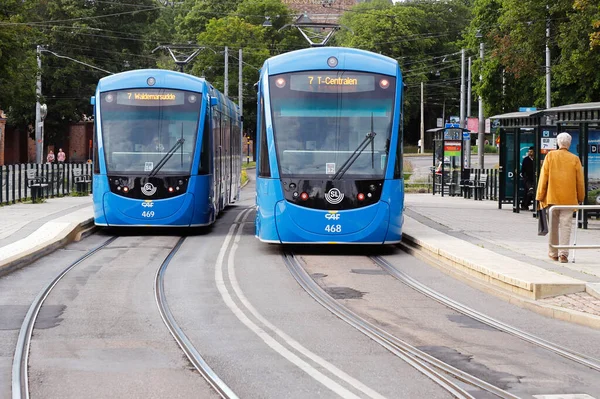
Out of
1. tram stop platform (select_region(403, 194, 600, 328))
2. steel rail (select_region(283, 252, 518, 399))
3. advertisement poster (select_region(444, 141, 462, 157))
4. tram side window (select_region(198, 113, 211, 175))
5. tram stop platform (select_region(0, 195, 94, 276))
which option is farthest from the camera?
advertisement poster (select_region(444, 141, 462, 157))

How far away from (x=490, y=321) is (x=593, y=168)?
12249 mm

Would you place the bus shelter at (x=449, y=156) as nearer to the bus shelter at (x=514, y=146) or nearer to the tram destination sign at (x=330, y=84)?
the bus shelter at (x=514, y=146)

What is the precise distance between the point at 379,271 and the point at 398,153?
9.24 ft

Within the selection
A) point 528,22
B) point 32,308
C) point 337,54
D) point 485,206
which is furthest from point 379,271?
point 528,22

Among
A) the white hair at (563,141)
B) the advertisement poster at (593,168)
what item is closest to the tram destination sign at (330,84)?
the white hair at (563,141)

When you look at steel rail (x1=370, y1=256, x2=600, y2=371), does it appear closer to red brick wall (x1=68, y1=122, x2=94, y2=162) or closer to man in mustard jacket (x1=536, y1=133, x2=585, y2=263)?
man in mustard jacket (x1=536, y1=133, x2=585, y2=263)

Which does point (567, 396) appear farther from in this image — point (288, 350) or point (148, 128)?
point (148, 128)

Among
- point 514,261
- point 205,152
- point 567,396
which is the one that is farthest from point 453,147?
point 567,396

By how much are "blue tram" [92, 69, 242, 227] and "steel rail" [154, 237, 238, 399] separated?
6495mm

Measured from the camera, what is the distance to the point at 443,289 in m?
13.6

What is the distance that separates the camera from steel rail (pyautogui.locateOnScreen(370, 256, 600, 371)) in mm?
9078

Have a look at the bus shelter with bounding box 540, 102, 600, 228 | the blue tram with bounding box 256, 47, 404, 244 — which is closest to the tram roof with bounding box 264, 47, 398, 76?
the blue tram with bounding box 256, 47, 404, 244

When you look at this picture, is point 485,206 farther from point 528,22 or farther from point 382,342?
point 382,342

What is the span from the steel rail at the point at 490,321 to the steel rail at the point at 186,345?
302 cm
